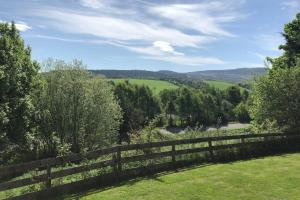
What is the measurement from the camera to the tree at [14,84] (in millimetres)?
27962

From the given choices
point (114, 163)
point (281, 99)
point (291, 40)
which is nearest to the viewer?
point (114, 163)

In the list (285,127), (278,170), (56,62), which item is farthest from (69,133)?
(278,170)

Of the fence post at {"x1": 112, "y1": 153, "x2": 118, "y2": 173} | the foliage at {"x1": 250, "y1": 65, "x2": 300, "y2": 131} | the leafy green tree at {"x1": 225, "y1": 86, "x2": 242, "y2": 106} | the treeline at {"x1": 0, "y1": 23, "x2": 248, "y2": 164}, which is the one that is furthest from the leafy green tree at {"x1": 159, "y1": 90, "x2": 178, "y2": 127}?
the fence post at {"x1": 112, "y1": 153, "x2": 118, "y2": 173}

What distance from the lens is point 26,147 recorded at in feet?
106

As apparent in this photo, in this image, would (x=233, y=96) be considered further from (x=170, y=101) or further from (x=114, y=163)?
(x=114, y=163)

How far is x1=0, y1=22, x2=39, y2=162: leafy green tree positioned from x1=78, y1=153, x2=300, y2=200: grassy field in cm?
1567

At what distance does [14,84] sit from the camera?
29.1 metres

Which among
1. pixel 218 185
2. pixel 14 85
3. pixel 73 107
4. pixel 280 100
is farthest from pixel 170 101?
pixel 218 185

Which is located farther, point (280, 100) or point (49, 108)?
point (49, 108)

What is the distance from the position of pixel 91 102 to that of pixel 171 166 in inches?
1032

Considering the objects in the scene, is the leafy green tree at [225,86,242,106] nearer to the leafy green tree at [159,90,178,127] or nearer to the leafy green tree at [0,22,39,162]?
the leafy green tree at [159,90,178,127]

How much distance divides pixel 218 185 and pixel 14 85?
777 inches

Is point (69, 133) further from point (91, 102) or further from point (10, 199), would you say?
point (10, 199)

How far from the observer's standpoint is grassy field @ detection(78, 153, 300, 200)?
1247 centimetres
